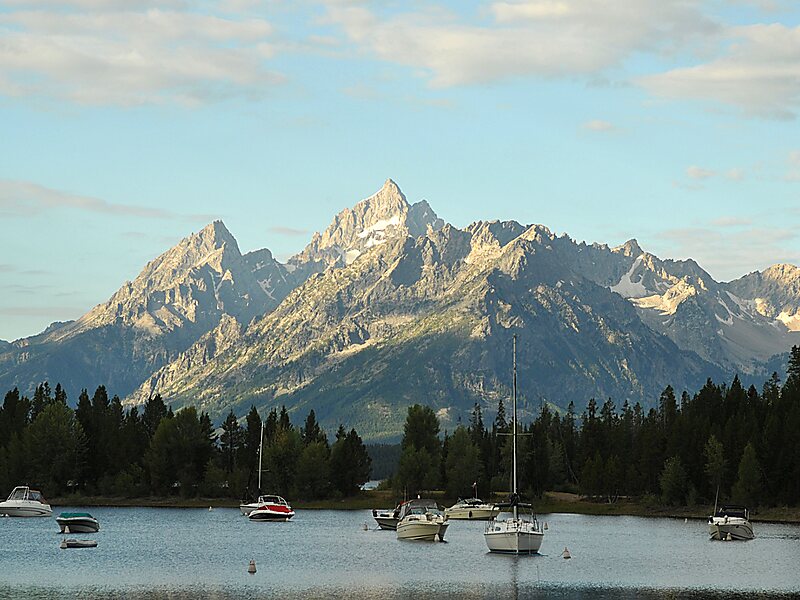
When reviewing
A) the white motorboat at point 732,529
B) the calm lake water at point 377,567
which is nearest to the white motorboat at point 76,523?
the calm lake water at point 377,567

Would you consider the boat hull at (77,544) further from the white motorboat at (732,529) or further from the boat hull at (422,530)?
the white motorboat at (732,529)

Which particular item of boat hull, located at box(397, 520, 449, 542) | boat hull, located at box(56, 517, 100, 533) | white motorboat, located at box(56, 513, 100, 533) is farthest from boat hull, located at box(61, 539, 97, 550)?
boat hull, located at box(397, 520, 449, 542)

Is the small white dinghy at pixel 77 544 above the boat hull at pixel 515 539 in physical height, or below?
below

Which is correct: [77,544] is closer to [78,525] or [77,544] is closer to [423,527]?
[78,525]

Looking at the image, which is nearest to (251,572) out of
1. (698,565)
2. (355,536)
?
(698,565)

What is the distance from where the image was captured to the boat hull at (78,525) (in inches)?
7018

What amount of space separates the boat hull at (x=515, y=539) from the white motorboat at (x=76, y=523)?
206ft

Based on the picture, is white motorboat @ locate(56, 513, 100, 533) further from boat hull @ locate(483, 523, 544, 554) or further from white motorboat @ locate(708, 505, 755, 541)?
white motorboat @ locate(708, 505, 755, 541)

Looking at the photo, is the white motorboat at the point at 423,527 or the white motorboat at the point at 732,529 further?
the white motorboat at the point at 732,529

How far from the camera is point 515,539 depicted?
148m

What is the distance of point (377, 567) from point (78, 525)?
62.3m

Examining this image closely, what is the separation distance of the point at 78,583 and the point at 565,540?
300 ft

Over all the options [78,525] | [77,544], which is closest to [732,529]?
[77,544]

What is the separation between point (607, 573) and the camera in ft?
432
